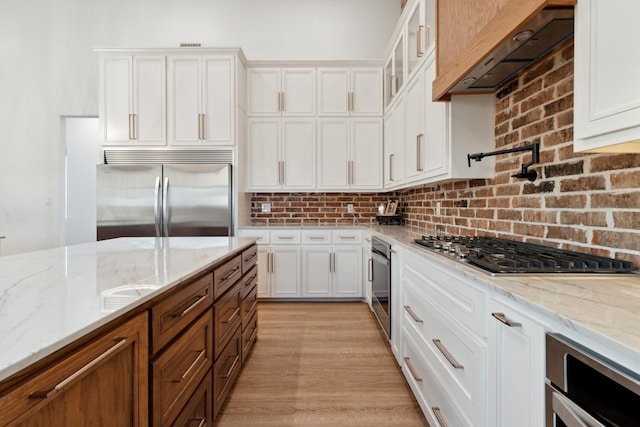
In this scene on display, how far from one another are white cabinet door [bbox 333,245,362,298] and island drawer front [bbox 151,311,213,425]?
93.4 inches

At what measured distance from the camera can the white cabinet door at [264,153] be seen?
3.98 m

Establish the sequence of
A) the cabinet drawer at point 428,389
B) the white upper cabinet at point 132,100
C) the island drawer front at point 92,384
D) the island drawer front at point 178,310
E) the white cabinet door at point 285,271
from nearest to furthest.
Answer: the island drawer front at point 92,384 → the island drawer front at point 178,310 → the cabinet drawer at point 428,389 → the white upper cabinet at point 132,100 → the white cabinet door at point 285,271

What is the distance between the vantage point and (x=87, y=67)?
14.3 feet

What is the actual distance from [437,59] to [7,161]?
5.38m

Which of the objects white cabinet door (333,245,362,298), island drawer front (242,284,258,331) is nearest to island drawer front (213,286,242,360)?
island drawer front (242,284,258,331)

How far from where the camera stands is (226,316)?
1773 mm

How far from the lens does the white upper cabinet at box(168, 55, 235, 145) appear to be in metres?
3.67

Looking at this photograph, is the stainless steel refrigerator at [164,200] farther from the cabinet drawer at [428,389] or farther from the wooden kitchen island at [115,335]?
the cabinet drawer at [428,389]

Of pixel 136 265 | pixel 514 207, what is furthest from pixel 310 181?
pixel 136 265

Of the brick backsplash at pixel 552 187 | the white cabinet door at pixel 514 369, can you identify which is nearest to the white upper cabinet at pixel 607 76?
the brick backsplash at pixel 552 187

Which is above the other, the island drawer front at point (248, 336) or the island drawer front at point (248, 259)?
the island drawer front at point (248, 259)

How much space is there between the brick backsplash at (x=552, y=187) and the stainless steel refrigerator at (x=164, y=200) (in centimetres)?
239

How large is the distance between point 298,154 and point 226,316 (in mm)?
2568

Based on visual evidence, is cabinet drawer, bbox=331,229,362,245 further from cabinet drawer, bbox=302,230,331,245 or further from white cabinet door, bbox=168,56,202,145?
white cabinet door, bbox=168,56,202,145
